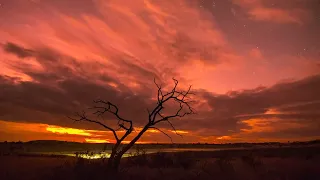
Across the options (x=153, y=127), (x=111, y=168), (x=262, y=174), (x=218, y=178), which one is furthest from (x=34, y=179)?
(x=262, y=174)

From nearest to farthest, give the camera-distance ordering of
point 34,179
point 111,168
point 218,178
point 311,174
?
point 34,179
point 111,168
point 218,178
point 311,174

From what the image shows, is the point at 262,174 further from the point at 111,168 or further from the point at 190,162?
the point at 111,168

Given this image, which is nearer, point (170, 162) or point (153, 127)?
point (153, 127)

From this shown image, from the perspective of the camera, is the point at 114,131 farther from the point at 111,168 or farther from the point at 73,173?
the point at 73,173

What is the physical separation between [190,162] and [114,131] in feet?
29.9

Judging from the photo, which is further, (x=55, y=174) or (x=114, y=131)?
(x=114, y=131)

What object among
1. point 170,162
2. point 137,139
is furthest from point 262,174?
point 137,139

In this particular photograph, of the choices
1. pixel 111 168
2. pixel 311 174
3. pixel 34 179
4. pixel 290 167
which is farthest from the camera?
pixel 290 167

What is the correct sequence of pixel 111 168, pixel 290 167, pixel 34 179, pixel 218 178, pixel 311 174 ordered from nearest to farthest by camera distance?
pixel 34 179 → pixel 111 168 → pixel 218 178 → pixel 311 174 → pixel 290 167

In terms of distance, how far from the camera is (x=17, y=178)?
17.2m

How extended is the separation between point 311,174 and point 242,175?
4808mm

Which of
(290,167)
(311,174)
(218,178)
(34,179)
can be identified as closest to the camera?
(34,179)

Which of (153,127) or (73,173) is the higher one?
(153,127)

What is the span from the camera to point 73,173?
1738 centimetres
